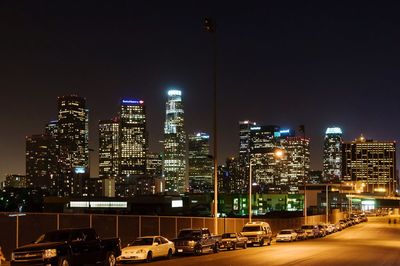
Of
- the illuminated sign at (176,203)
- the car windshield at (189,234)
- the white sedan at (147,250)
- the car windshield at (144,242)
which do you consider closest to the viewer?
the white sedan at (147,250)

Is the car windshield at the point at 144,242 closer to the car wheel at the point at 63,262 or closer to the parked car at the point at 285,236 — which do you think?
the car wheel at the point at 63,262

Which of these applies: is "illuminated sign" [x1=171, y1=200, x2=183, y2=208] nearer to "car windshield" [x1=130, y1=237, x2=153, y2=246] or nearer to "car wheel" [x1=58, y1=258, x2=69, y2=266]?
"car windshield" [x1=130, y1=237, x2=153, y2=246]

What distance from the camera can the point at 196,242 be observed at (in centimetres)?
4056

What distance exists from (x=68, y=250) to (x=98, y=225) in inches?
766

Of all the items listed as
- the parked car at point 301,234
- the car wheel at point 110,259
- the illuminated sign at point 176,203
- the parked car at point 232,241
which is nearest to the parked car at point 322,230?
the parked car at point 301,234

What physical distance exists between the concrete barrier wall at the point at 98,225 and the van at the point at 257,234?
4.84 m

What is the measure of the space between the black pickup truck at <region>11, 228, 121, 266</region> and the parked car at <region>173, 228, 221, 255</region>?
11.3 metres

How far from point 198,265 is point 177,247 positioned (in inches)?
397

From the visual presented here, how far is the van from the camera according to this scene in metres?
50.8

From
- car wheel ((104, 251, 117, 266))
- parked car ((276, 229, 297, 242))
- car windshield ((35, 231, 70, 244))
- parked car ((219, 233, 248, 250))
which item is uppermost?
car windshield ((35, 231, 70, 244))

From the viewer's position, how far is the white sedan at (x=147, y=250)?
1344 inches

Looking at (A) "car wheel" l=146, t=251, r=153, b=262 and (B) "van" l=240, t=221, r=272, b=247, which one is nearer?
(A) "car wheel" l=146, t=251, r=153, b=262

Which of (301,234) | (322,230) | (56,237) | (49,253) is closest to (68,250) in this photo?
(49,253)

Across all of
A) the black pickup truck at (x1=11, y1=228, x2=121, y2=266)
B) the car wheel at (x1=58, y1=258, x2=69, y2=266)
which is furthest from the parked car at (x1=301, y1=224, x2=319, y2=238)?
the car wheel at (x1=58, y1=258, x2=69, y2=266)
